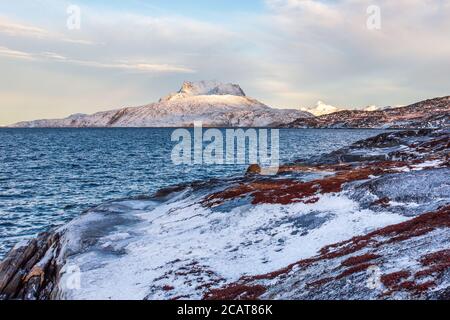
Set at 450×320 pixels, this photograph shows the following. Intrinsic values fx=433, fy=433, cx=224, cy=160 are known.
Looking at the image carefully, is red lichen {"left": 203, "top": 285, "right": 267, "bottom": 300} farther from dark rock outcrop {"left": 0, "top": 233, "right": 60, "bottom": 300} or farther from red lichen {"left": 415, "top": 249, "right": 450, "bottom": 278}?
dark rock outcrop {"left": 0, "top": 233, "right": 60, "bottom": 300}

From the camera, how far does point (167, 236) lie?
1198 inches

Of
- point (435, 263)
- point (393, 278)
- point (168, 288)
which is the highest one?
point (435, 263)

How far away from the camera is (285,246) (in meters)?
25.8

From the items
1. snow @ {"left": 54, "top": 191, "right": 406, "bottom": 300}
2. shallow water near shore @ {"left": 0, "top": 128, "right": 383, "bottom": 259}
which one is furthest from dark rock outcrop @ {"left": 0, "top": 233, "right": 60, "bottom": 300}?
shallow water near shore @ {"left": 0, "top": 128, "right": 383, "bottom": 259}

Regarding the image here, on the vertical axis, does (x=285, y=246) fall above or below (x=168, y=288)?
above

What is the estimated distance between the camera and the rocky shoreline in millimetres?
17281

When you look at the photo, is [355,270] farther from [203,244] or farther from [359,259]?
[203,244]

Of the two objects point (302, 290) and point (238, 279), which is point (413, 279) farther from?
point (238, 279)

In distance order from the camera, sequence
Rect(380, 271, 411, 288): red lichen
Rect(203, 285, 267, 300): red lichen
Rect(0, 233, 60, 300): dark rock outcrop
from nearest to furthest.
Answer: Rect(380, 271, 411, 288): red lichen → Rect(203, 285, 267, 300): red lichen → Rect(0, 233, 60, 300): dark rock outcrop

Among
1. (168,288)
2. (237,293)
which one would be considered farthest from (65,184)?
(237,293)

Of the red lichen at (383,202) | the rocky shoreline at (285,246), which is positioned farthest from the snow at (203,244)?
the red lichen at (383,202)

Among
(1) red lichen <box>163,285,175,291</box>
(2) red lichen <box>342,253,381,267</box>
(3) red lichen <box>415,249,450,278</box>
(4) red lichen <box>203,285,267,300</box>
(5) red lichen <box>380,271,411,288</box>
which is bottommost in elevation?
(1) red lichen <box>163,285,175,291</box>
